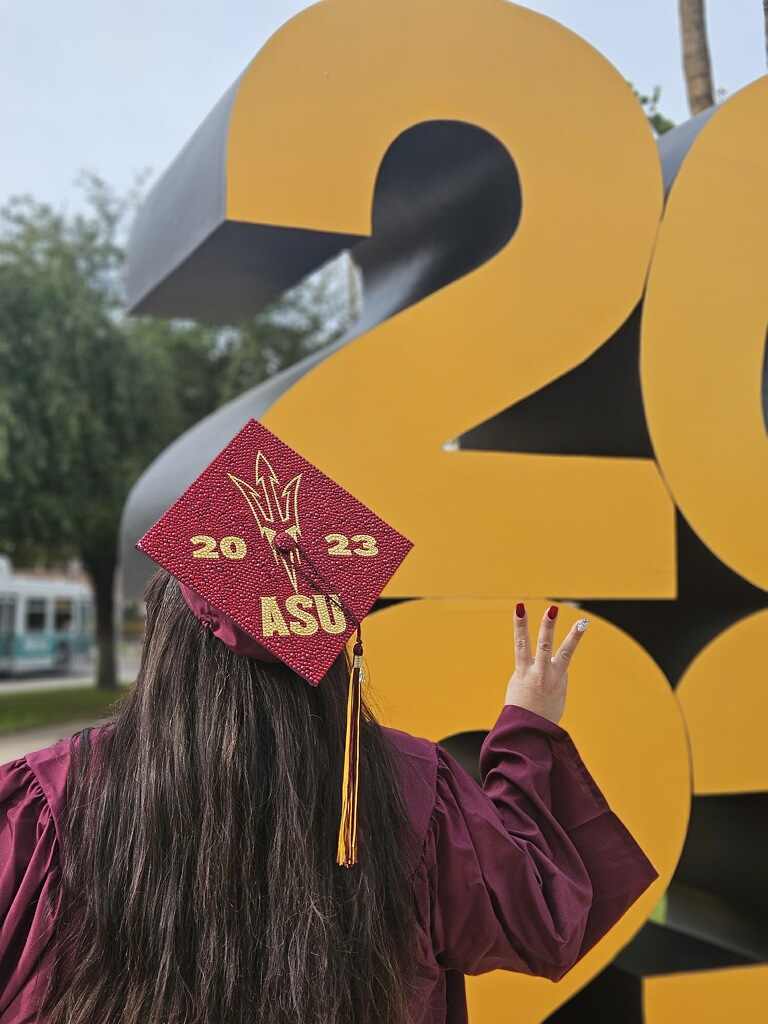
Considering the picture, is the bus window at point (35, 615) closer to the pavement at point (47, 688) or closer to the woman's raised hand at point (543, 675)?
the pavement at point (47, 688)

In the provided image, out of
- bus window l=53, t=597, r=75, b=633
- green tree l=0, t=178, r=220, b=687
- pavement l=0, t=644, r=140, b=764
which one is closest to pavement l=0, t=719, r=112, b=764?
pavement l=0, t=644, r=140, b=764

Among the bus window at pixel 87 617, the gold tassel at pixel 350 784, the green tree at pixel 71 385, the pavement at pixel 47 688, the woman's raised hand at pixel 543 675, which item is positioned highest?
the green tree at pixel 71 385

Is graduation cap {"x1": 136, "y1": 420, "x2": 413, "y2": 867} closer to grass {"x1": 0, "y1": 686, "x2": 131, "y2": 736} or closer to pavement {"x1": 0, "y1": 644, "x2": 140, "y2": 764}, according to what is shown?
pavement {"x1": 0, "y1": 644, "x2": 140, "y2": 764}

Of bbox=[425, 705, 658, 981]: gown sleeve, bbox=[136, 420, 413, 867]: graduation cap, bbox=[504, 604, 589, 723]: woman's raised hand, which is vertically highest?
bbox=[136, 420, 413, 867]: graduation cap

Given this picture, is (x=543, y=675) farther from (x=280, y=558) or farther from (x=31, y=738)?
(x=31, y=738)

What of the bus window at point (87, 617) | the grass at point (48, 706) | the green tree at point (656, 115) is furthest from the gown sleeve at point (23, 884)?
the bus window at point (87, 617)

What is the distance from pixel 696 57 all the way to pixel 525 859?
18.2 ft

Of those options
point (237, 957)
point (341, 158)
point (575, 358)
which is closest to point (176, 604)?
point (237, 957)

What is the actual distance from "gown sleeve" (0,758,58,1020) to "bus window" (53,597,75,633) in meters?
25.2

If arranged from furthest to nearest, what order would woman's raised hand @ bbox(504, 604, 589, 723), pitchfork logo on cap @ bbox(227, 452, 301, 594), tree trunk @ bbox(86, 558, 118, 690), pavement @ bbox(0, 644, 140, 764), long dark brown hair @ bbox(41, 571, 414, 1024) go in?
1. tree trunk @ bbox(86, 558, 118, 690)
2. pavement @ bbox(0, 644, 140, 764)
3. woman's raised hand @ bbox(504, 604, 589, 723)
4. pitchfork logo on cap @ bbox(227, 452, 301, 594)
5. long dark brown hair @ bbox(41, 571, 414, 1024)

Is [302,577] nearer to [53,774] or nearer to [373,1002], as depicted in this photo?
[53,774]

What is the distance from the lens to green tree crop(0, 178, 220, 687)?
12273 mm

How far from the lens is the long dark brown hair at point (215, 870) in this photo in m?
1.44

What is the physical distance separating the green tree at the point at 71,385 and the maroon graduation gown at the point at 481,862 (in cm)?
1061
